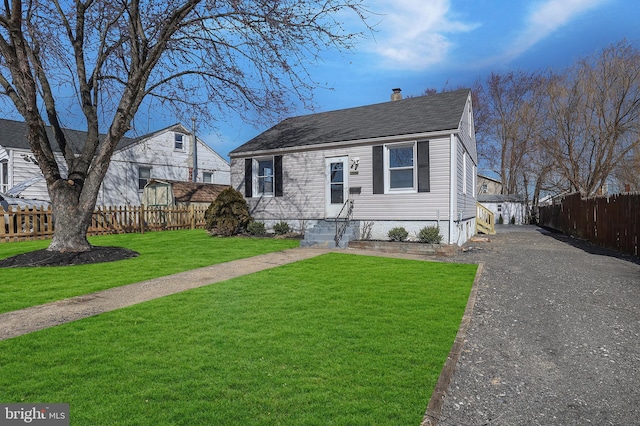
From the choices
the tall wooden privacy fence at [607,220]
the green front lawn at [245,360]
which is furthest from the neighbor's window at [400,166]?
Answer: the green front lawn at [245,360]

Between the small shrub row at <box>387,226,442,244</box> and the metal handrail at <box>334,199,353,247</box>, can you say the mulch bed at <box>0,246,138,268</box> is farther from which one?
the small shrub row at <box>387,226,442,244</box>

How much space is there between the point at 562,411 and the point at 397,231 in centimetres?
979

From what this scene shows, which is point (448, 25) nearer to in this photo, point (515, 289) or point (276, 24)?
point (276, 24)

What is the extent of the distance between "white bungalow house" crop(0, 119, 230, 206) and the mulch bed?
11.1 m

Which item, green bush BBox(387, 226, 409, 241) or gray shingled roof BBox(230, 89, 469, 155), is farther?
gray shingled roof BBox(230, 89, 469, 155)

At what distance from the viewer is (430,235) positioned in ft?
38.5

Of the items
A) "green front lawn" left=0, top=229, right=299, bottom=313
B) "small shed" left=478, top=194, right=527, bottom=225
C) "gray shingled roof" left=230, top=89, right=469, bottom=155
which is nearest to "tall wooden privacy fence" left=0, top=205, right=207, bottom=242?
"green front lawn" left=0, top=229, right=299, bottom=313

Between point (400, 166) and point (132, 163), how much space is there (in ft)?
63.2

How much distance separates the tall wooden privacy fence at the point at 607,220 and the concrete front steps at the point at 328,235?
8.44 m

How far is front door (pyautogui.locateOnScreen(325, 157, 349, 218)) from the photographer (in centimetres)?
1413

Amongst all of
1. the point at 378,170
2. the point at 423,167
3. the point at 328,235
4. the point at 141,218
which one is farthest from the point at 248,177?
the point at 423,167

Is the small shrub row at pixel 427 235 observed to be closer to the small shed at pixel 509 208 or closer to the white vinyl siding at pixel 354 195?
the white vinyl siding at pixel 354 195

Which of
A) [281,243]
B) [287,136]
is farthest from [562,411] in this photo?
[287,136]

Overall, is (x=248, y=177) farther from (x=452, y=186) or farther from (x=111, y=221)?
(x=452, y=186)
